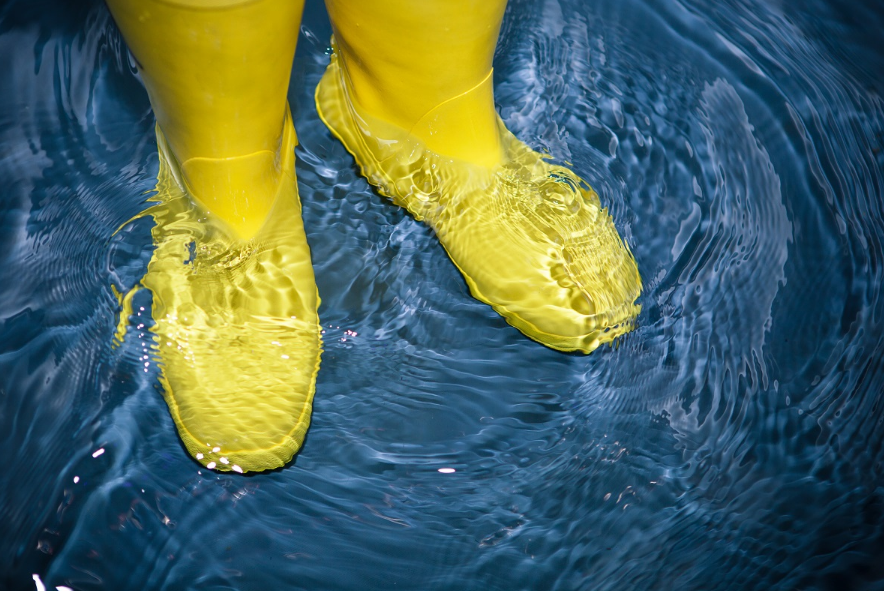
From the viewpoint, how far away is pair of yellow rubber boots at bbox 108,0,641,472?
71cm

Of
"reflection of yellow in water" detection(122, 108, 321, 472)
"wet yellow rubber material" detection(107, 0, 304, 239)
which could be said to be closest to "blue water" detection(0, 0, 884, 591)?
"reflection of yellow in water" detection(122, 108, 321, 472)

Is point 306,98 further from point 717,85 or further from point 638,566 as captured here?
point 638,566

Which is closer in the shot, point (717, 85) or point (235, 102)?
point (235, 102)

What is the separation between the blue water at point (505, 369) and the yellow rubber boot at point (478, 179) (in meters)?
0.05

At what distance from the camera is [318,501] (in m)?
0.76

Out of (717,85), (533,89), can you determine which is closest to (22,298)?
(533,89)

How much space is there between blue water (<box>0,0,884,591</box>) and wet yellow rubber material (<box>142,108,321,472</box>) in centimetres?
5

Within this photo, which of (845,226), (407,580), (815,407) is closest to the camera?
(407,580)

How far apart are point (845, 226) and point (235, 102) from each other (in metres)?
0.81

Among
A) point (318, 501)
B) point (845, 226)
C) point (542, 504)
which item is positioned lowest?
point (318, 501)

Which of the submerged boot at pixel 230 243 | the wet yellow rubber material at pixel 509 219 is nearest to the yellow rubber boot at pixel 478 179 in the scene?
the wet yellow rubber material at pixel 509 219

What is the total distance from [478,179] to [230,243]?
0.29m

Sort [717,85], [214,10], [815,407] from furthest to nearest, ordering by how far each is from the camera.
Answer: [717,85]
[815,407]
[214,10]

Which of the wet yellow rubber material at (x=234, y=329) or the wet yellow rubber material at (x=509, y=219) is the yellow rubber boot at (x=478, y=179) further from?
the wet yellow rubber material at (x=234, y=329)
